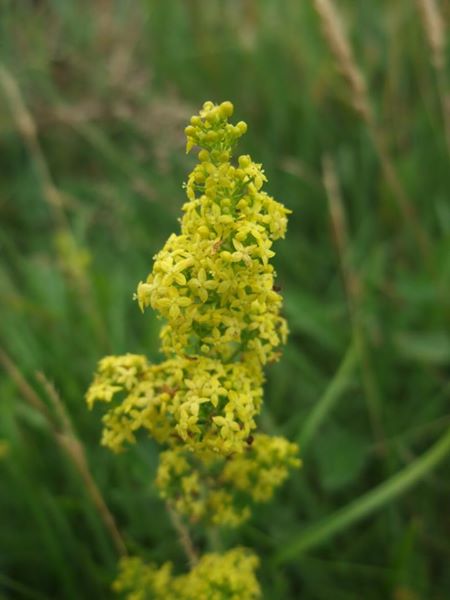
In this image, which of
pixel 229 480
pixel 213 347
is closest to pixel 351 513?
pixel 229 480

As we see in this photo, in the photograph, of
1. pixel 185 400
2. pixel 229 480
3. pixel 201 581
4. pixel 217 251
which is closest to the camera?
pixel 217 251

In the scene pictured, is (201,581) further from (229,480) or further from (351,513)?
(351,513)

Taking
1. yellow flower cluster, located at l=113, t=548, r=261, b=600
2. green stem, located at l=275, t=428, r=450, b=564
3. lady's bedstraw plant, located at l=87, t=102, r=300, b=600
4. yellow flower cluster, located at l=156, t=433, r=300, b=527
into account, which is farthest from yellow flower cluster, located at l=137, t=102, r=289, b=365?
green stem, located at l=275, t=428, r=450, b=564

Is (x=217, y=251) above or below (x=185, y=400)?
above

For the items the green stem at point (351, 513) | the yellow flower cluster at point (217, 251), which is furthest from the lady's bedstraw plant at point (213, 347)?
the green stem at point (351, 513)

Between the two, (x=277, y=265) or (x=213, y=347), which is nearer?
(x=213, y=347)

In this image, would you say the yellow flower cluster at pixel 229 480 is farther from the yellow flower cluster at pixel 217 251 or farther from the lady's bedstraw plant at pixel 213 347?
the yellow flower cluster at pixel 217 251
